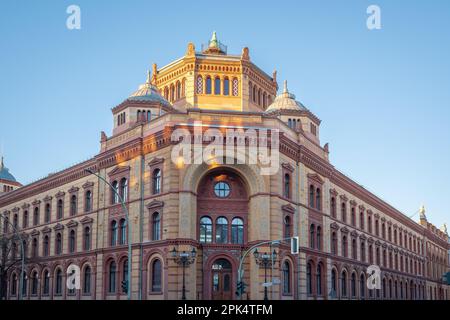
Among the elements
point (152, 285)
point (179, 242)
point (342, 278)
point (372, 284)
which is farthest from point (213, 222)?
point (372, 284)

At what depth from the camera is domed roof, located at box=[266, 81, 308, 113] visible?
180ft

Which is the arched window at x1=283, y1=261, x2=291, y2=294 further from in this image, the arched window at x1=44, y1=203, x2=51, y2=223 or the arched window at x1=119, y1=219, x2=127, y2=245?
the arched window at x1=44, y1=203, x2=51, y2=223

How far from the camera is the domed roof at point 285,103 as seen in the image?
5478cm

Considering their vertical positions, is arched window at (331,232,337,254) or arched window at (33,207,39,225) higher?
arched window at (33,207,39,225)

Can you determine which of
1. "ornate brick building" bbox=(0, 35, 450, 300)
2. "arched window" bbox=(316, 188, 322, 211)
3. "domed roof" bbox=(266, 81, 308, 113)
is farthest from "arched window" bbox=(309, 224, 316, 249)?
"domed roof" bbox=(266, 81, 308, 113)

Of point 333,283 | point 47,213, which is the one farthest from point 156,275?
point 47,213

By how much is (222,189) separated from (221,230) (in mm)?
2967

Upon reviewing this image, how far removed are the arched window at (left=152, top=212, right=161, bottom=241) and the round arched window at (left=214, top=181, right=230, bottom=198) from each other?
4.47 meters

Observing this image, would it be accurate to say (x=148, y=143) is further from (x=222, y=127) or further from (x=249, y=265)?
(x=249, y=265)

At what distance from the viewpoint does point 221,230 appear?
43375 mm

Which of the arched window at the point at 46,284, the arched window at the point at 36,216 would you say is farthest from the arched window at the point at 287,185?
the arched window at the point at 36,216

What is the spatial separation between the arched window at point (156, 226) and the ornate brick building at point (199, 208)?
72 mm

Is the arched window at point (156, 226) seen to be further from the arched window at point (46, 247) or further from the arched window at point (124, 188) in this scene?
the arched window at point (46, 247)

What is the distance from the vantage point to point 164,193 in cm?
4275
